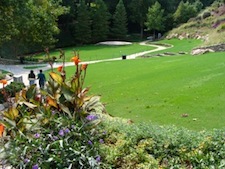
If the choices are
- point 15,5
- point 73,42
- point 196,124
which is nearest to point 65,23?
point 73,42

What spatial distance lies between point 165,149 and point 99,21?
52682 millimetres

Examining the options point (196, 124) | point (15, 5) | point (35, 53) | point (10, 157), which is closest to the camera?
point (10, 157)

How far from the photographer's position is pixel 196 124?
8.13m

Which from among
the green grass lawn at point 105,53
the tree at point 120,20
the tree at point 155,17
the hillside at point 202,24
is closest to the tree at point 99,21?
the tree at point 120,20

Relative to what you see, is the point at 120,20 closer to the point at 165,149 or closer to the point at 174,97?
the point at 174,97

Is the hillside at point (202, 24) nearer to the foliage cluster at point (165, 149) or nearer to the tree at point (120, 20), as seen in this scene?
the tree at point (120, 20)

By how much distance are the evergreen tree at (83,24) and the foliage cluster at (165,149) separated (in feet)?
168

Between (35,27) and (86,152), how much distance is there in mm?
33393

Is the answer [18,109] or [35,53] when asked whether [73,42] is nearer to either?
[35,53]

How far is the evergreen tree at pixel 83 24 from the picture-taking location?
55062mm

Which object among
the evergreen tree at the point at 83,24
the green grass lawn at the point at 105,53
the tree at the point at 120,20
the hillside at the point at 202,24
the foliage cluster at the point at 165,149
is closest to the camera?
the foliage cluster at the point at 165,149

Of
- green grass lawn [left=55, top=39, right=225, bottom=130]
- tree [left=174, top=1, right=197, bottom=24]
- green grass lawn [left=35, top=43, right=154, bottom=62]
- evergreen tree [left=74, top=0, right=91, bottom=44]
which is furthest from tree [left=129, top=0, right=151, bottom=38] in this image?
green grass lawn [left=55, top=39, right=225, bottom=130]

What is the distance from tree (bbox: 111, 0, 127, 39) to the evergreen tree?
5.62m

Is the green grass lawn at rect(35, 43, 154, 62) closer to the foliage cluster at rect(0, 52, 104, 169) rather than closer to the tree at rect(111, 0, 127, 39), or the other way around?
the tree at rect(111, 0, 127, 39)
